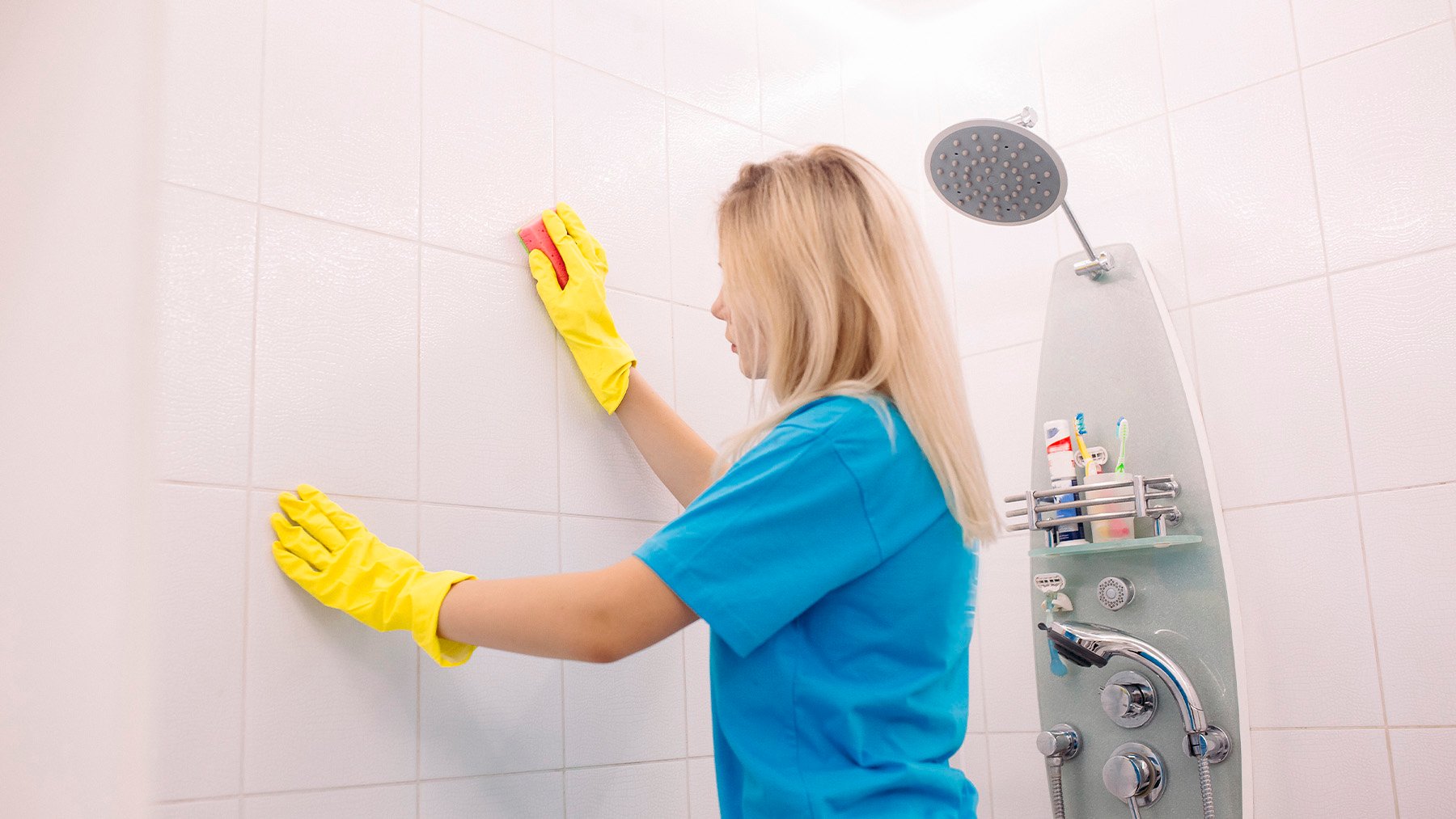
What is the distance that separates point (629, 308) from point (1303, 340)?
953 mm

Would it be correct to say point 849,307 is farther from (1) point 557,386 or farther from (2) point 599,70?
(2) point 599,70

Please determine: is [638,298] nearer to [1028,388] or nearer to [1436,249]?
[1028,388]

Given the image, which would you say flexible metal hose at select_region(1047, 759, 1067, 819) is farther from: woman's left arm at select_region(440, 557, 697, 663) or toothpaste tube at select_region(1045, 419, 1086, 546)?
woman's left arm at select_region(440, 557, 697, 663)

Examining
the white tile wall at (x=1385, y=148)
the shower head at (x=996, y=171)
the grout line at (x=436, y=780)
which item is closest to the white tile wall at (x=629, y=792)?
the grout line at (x=436, y=780)

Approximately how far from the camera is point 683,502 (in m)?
1.58

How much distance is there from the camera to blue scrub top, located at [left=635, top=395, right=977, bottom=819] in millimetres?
1075

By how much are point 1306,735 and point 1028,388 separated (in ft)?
2.17

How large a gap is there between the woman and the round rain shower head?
14.6 inches

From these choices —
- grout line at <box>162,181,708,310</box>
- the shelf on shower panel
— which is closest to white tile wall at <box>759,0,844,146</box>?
grout line at <box>162,181,708,310</box>

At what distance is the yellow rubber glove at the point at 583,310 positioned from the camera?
151 centimetres

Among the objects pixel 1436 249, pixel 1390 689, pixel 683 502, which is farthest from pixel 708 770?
pixel 1436 249

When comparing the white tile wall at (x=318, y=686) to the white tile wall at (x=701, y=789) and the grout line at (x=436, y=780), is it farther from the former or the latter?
the white tile wall at (x=701, y=789)

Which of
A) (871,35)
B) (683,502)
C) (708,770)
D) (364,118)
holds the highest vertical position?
(871,35)

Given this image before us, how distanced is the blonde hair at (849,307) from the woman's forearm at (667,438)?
30 cm
